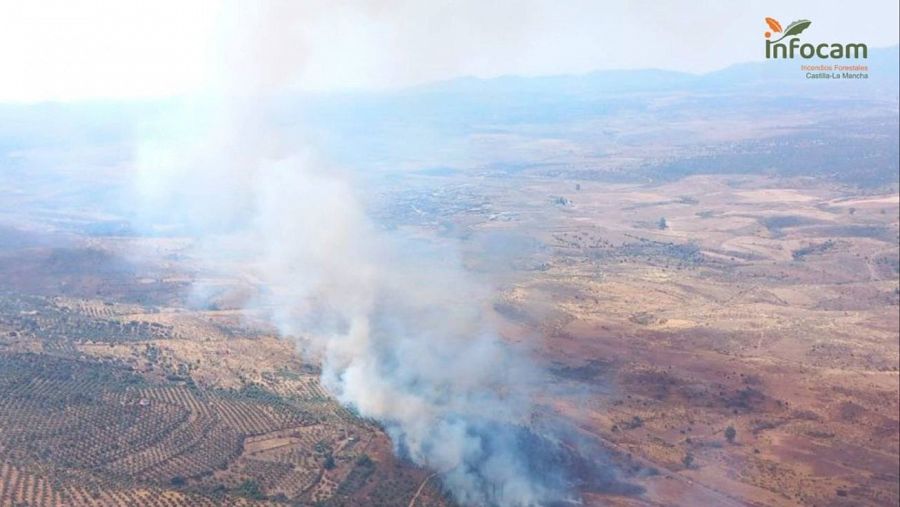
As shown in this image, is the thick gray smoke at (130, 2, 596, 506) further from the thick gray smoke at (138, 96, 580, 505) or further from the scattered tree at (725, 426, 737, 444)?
the scattered tree at (725, 426, 737, 444)

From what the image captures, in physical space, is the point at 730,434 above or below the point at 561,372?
below

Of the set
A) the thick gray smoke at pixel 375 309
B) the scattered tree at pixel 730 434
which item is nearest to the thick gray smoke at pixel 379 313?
the thick gray smoke at pixel 375 309

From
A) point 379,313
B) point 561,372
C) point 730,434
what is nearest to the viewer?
point 730,434

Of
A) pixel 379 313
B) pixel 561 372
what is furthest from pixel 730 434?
pixel 379 313

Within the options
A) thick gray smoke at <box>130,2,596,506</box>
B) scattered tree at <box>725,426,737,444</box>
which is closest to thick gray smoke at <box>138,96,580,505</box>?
thick gray smoke at <box>130,2,596,506</box>

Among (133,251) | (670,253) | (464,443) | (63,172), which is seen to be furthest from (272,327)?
(63,172)

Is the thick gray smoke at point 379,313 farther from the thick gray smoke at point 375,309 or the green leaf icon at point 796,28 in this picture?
the green leaf icon at point 796,28

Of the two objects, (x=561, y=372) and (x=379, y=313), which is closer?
(x=561, y=372)

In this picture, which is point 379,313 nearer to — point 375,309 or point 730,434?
point 375,309

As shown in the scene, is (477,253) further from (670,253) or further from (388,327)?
(388,327)
